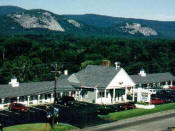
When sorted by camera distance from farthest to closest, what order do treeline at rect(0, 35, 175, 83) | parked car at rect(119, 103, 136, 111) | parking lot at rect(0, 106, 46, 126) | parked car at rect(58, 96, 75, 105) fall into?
treeline at rect(0, 35, 175, 83) < parked car at rect(58, 96, 75, 105) < parked car at rect(119, 103, 136, 111) < parking lot at rect(0, 106, 46, 126)

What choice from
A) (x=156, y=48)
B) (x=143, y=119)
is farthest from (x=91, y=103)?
(x=156, y=48)

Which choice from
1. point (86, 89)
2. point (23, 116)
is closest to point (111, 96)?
point (86, 89)

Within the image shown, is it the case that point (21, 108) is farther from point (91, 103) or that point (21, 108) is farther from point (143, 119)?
point (143, 119)

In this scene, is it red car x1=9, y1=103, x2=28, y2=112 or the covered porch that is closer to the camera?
red car x1=9, y1=103, x2=28, y2=112

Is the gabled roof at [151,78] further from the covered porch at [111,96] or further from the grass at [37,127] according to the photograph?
the grass at [37,127]

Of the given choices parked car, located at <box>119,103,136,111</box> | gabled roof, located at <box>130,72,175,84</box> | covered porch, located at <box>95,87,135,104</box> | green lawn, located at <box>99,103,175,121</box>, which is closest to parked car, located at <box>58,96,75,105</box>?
covered porch, located at <box>95,87,135,104</box>

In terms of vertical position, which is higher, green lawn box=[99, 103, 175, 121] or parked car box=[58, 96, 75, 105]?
parked car box=[58, 96, 75, 105]

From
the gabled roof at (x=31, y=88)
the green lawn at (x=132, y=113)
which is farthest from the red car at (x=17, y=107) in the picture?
the green lawn at (x=132, y=113)

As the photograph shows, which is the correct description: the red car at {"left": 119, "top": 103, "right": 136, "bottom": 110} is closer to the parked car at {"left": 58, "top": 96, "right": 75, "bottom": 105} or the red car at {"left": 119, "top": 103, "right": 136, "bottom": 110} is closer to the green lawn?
the green lawn
